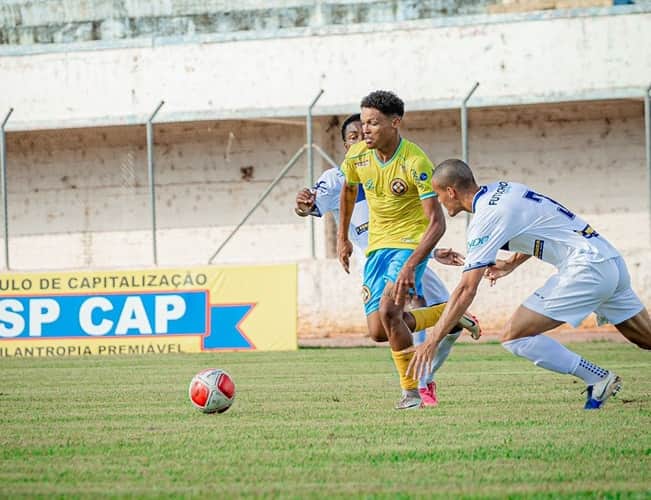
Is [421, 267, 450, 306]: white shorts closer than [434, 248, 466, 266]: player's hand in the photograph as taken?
No

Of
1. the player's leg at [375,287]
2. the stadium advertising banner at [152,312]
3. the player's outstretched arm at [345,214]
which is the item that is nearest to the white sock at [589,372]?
the player's leg at [375,287]

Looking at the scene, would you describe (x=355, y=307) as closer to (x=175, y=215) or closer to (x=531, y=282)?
(x=531, y=282)

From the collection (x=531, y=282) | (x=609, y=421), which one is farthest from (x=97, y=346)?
(x=609, y=421)

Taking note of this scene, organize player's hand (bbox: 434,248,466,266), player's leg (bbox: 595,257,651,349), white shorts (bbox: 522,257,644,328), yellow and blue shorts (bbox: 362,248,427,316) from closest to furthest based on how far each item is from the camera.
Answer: white shorts (bbox: 522,257,644,328) → player's leg (bbox: 595,257,651,349) → yellow and blue shorts (bbox: 362,248,427,316) → player's hand (bbox: 434,248,466,266)

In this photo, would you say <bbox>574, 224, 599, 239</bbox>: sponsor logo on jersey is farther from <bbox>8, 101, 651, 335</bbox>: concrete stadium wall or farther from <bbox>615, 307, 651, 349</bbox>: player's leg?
<bbox>8, 101, 651, 335</bbox>: concrete stadium wall

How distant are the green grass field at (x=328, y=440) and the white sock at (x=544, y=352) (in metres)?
0.36

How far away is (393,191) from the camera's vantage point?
1034cm

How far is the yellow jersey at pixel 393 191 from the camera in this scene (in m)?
10.2

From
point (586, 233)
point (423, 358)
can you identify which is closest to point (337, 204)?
point (586, 233)

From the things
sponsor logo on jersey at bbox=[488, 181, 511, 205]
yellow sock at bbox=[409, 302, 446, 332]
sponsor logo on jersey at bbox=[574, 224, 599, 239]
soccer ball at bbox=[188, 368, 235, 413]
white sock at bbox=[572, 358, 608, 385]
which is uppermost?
sponsor logo on jersey at bbox=[488, 181, 511, 205]

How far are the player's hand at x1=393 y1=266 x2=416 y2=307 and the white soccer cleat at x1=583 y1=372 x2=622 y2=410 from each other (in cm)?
156

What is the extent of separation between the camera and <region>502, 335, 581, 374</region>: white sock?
9.32 meters

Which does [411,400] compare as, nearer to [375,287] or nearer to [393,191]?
[375,287]

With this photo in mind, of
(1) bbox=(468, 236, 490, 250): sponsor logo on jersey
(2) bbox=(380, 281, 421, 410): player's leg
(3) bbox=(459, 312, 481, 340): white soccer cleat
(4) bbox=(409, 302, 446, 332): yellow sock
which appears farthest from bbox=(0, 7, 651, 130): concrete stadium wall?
(1) bbox=(468, 236, 490, 250): sponsor logo on jersey
